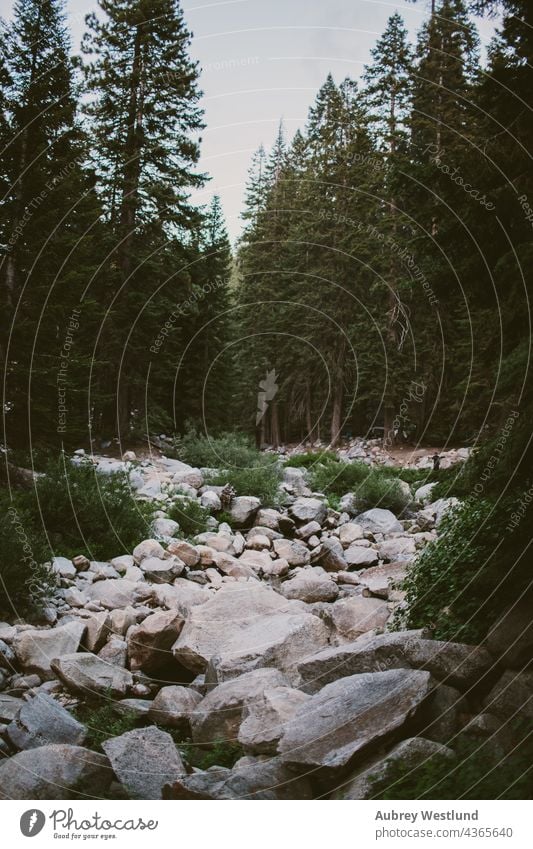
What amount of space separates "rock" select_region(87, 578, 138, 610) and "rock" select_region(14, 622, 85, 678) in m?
1.14

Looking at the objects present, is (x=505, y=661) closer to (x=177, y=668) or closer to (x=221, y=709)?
(x=221, y=709)

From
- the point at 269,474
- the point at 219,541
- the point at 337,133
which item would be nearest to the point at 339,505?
the point at 269,474

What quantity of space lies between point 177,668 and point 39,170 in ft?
25.1

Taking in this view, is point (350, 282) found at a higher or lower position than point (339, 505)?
higher

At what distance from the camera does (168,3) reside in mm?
8812

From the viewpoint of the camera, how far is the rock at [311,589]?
8.30 m

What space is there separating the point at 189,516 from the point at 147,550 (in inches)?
89.4

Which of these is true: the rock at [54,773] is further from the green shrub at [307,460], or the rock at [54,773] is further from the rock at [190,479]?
the green shrub at [307,460]

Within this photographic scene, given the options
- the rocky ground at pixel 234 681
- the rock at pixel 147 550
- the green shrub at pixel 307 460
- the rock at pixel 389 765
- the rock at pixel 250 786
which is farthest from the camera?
the green shrub at pixel 307 460

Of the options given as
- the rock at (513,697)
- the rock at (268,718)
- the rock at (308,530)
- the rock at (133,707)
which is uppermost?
the rock at (513,697)

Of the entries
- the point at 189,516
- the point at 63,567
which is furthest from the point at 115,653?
the point at 189,516

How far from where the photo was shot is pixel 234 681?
16.4ft

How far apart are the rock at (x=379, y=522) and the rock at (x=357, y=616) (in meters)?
5.24

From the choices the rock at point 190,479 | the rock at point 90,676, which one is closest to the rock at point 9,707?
the rock at point 90,676
